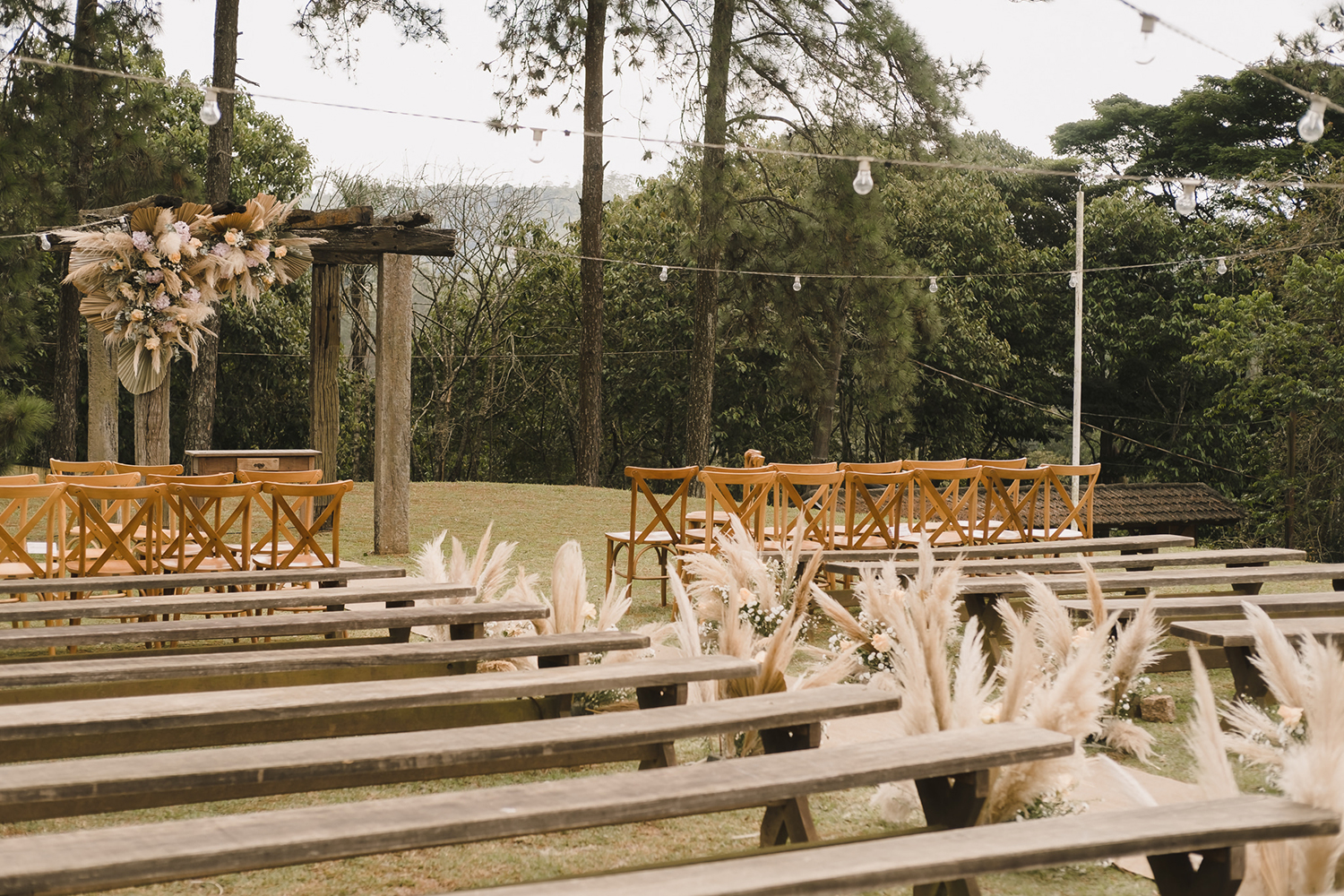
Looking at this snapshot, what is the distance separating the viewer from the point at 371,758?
2027 mm

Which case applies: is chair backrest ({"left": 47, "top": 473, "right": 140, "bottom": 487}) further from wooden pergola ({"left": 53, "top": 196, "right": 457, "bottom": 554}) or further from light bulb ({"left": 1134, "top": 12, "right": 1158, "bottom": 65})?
light bulb ({"left": 1134, "top": 12, "right": 1158, "bottom": 65})

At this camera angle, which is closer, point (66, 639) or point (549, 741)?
point (549, 741)

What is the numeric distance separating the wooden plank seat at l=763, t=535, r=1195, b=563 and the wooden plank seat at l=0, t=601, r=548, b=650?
1870mm

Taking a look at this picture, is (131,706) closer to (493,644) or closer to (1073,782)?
(493,644)

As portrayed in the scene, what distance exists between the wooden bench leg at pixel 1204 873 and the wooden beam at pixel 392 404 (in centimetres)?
727

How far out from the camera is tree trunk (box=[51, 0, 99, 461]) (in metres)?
12.1

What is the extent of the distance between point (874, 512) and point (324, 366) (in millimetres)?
5784

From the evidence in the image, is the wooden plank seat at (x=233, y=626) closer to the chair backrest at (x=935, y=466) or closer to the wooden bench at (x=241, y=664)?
the wooden bench at (x=241, y=664)

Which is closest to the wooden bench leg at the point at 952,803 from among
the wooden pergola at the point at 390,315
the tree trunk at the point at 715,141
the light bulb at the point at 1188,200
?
the light bulb at the point at 1188,200

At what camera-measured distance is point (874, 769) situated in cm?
205

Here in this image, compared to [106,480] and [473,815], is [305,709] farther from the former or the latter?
[106,480]

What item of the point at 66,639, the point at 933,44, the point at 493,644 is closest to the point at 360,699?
the point at 493,644

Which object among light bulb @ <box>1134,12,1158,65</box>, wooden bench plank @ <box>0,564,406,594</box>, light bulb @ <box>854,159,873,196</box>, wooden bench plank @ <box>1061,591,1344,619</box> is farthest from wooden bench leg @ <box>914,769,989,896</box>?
light bulb @ <box>854,159,873,196</box>

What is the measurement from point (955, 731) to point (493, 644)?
1.42 m
